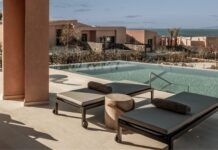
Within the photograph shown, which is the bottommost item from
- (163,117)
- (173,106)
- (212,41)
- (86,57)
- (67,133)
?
(67,133)

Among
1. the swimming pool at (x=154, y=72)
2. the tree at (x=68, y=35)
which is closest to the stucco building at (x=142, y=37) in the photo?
the tree at (x=68, y=35)

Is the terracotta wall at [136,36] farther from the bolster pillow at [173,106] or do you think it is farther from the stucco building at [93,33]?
the bolster pillow at [173,106]

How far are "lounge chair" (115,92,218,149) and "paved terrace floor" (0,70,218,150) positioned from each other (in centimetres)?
33

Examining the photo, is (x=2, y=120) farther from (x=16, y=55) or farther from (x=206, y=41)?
(x=206, y=41)

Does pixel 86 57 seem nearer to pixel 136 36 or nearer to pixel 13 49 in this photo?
pixel 13 49

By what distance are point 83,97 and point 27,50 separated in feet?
6.17

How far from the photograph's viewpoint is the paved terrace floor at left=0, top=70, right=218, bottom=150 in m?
4.33

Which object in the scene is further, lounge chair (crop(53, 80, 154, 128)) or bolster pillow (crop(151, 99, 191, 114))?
lounge chair (crop(53, 80, 154, 128))

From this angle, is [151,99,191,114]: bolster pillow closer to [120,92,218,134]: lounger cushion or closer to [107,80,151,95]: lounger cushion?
[120,92,218,134]: lounger cushion

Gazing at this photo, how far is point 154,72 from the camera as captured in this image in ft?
43.3

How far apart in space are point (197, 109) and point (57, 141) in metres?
2.43

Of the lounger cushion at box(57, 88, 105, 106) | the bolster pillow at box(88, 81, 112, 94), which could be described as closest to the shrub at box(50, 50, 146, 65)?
the bolster pillow at box(88, 81, 112, 94)

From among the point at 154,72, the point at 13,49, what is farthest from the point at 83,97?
the point at 154,72

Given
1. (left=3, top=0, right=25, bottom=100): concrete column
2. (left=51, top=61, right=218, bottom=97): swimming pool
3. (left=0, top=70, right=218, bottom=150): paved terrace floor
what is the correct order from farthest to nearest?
(left=51, top=61, right=218, bottom=97): swimming pool → (left=3, top=0, right=25, bottom=100): concrete column → (left=0, top=70, right=218, bottom=150): paved terrace floor
